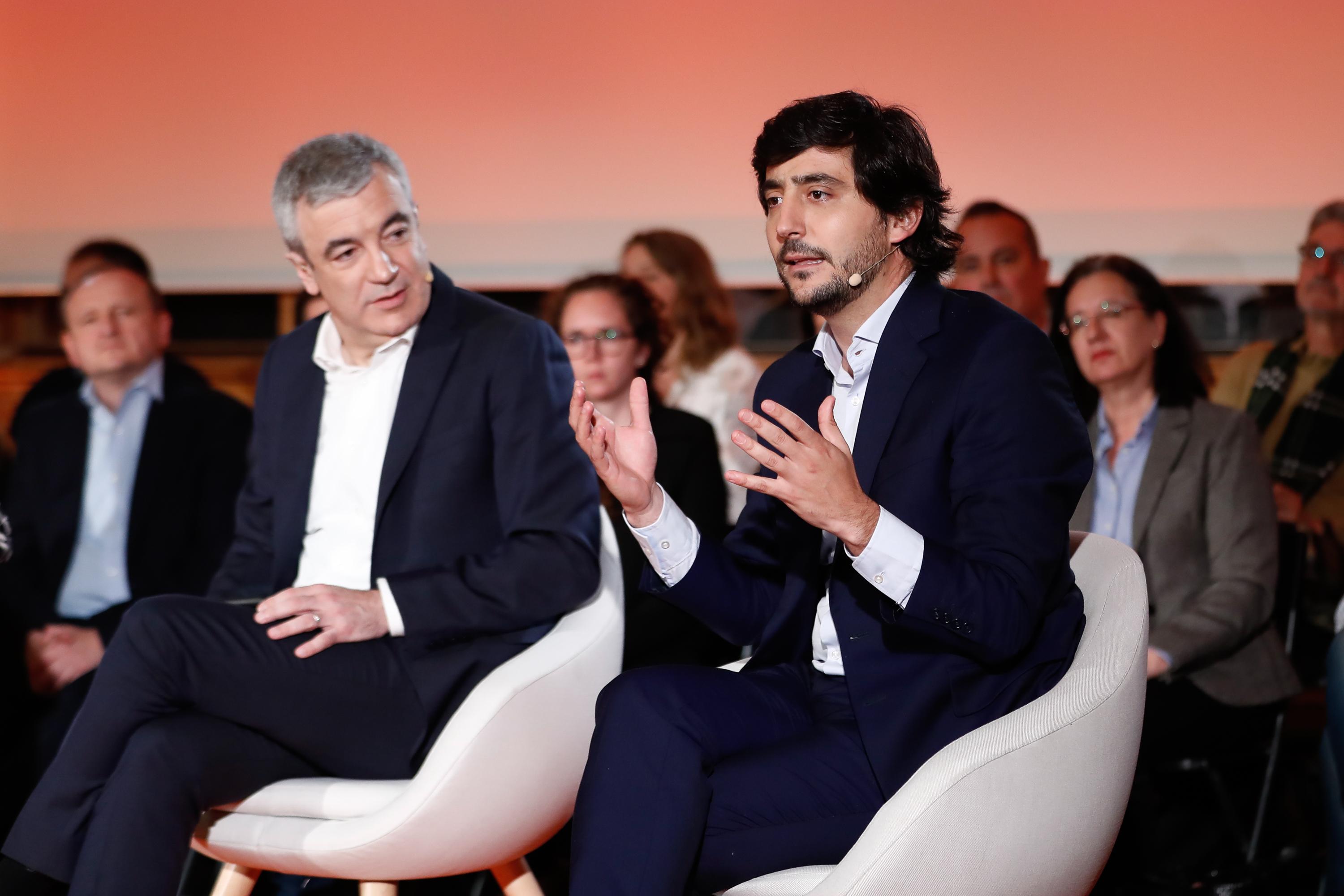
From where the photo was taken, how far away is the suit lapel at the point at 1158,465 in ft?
9.04

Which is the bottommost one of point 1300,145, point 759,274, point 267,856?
point 267,856

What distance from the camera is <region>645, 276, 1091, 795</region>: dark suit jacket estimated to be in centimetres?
154

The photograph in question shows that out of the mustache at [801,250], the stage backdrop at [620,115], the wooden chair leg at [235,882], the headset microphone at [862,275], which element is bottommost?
the wooden chair leg at [235,882]

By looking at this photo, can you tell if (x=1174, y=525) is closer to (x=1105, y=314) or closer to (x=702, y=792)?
(x=1105, y=314)

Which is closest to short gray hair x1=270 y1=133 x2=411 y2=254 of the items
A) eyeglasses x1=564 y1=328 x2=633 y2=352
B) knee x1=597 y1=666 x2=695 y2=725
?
eyeglasses x1=564 y1=328 x2=633 y2=352

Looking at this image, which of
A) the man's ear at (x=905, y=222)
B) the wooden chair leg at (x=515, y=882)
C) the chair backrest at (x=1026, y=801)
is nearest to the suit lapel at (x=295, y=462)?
the wooden chair leg at (x=515, y=882)

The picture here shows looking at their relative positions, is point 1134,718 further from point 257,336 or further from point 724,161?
point 257,336

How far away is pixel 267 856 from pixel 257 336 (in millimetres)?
3165

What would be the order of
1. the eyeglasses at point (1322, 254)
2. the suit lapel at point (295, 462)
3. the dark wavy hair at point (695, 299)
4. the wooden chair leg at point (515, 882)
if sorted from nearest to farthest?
the wooden chair leg at point (515, 882) → the suit lapel at point (295, 462) → the eyeglasses at point (1322, 254) → the dark wavy hair at point (695, 299)

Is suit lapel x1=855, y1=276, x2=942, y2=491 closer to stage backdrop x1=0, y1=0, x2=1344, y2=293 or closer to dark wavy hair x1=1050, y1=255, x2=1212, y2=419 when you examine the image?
dark wavy hair x1=1050, y1=255, x2=1212, y2=419

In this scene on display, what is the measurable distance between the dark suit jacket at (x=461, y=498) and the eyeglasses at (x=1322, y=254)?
7.66 feet

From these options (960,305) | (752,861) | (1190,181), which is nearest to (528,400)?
(960,305)

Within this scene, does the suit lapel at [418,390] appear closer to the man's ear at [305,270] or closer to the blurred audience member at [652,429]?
the man's ear at [305,270]

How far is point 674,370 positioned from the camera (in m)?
3.82
